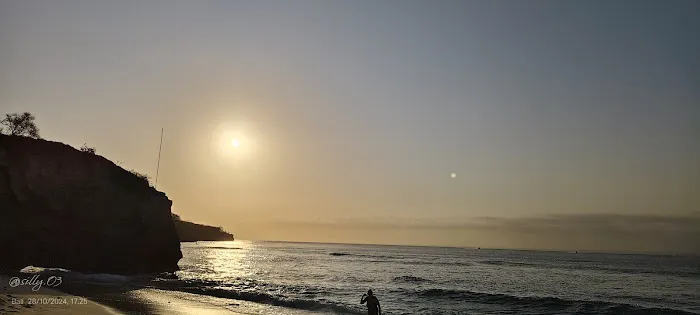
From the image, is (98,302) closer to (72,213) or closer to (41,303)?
(41,303)

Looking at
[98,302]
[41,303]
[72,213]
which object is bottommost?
[98,302]

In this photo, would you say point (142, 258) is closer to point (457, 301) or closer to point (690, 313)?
point (457, 301)

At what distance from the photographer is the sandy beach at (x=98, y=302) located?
20244 millimetres

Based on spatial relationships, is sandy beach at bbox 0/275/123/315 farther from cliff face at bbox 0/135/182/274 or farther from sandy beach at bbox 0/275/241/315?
cliff face at bbox 0/135/182/274

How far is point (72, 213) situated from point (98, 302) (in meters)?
19.4

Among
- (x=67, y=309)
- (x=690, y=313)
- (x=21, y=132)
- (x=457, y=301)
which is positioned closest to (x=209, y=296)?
(x=67, y=309)

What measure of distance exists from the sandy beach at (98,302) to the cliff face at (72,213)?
9814mm

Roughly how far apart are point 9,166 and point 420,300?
3614 cm

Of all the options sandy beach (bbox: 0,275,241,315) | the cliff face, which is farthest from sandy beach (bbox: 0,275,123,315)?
the cliff face

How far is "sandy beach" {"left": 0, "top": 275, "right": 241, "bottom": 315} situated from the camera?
20244mm

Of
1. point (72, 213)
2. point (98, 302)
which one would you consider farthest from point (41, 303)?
point (72, 213)

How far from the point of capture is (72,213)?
40812 mm

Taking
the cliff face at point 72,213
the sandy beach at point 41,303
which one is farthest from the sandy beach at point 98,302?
the cliff face at point 72,213

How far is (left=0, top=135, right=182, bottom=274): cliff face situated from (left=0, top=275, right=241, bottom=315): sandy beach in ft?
32.2
